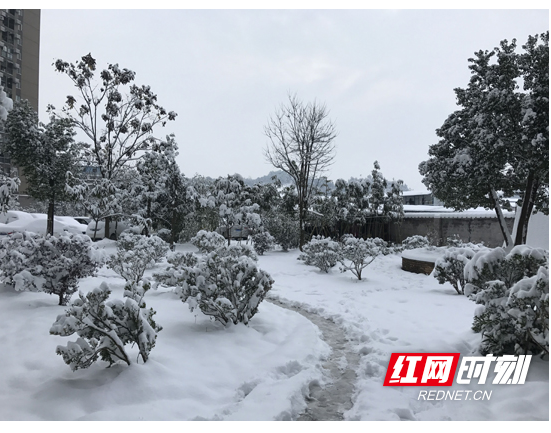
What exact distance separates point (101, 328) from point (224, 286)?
2.07 meters

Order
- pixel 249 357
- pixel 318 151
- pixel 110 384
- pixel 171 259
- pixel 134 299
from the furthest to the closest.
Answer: pixel 318 151
pixel 171 259
pixel 249 357
pixel 134 299
pixel 110 384

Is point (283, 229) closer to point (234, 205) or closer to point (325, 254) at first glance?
point (234, 205)

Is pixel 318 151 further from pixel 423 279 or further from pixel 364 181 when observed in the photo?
pixel 423 279

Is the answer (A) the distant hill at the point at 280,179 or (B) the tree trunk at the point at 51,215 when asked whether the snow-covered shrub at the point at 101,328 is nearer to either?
(B) the tree trunk at the point at 51,215

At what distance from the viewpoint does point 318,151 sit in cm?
1889

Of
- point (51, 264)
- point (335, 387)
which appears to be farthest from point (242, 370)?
point (51, 264)

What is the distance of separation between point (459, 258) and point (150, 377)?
21.7 ft

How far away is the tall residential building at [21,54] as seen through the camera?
3003 cm

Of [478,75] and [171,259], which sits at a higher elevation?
[478,75]

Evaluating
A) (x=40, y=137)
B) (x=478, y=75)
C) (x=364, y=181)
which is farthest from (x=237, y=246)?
(x=364, y=181)

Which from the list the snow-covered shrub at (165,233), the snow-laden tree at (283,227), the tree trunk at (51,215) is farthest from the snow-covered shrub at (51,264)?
the snow-laden tree at (283,227)

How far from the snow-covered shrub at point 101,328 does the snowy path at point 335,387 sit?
164cm

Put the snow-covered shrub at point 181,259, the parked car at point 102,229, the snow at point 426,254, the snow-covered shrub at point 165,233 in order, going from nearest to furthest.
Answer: the snow-covered shrub at point 181,259
the snow at point 426,254
the snow-covered shrub at point 165,233
the parked car at point 102,229

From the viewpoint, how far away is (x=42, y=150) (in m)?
14.7
